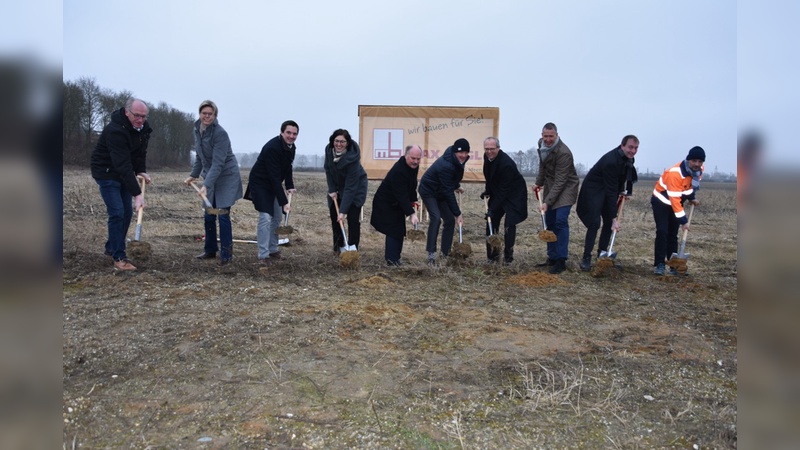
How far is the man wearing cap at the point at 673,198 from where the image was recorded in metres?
6.58

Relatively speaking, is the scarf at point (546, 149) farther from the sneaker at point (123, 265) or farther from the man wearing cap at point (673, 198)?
the sneaker at point (123, 265)

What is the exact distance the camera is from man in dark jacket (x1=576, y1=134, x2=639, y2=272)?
6918 mm

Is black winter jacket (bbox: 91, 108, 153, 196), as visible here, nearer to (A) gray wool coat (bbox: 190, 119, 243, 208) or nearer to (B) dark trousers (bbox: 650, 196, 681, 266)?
(A) gray wool coat (bbox: 190, 119, 243, 208)

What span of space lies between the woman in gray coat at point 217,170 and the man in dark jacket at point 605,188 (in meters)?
4.47

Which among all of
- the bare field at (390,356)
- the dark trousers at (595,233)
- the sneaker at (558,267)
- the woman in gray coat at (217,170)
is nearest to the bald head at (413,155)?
the bare field at (390,356)

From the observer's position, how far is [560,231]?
23.0ft

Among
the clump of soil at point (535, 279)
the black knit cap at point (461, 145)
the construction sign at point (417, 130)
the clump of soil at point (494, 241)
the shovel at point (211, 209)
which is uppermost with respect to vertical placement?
the construction sign at point (417, 130)

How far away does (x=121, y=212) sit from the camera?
5.90 metres

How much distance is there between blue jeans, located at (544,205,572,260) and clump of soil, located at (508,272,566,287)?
658 mm

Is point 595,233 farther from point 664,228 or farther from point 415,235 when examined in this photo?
point 415,235

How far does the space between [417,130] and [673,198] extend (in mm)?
5962

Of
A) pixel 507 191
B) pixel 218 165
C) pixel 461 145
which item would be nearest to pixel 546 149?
pixel 507 191

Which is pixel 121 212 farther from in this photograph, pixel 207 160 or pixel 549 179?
pixel 549 179

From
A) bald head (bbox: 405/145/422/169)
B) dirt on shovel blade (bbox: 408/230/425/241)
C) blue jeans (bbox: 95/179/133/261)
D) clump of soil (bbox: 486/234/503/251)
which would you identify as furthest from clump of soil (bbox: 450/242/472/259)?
blue jeans (bbox: 95/179/133/261)
